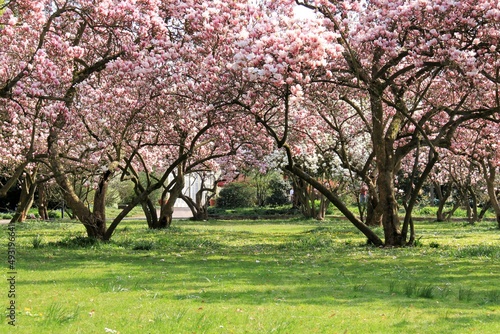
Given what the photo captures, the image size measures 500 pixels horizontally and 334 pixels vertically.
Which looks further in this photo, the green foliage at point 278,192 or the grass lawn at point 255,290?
the green foliage at point 278,192

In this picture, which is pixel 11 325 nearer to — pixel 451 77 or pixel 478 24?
pixel 478 24

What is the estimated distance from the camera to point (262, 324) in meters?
7.44

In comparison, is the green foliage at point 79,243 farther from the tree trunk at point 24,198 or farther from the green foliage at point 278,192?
the green foliage at point 278,192

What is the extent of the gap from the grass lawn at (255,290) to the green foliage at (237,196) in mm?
42471

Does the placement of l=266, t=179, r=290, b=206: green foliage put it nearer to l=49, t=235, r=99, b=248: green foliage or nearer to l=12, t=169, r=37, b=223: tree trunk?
l=12, t=169, r=37, b=223: tree trunk

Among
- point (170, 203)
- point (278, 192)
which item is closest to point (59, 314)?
point (170, 203)

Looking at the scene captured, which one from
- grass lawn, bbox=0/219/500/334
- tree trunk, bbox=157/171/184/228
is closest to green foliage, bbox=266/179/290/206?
tree trunk, bbox=157/171/184/228

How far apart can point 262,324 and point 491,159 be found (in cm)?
2276

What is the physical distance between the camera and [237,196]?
60250 millimetres

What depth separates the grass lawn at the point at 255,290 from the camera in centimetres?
748

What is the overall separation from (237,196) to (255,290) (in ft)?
164

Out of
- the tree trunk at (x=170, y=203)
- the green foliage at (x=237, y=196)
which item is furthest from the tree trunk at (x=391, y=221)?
the green foliage at (x=237, y=196)

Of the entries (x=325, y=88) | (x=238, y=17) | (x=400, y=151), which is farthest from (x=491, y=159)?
(x=238, y=17)

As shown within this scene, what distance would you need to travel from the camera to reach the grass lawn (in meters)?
7.48
